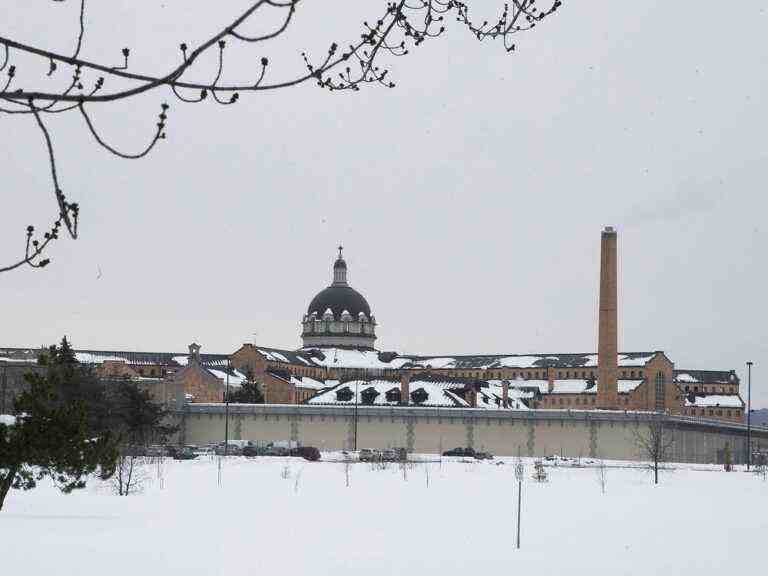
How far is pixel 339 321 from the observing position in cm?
14925

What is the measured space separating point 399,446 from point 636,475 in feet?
103

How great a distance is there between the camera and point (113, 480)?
46.7m

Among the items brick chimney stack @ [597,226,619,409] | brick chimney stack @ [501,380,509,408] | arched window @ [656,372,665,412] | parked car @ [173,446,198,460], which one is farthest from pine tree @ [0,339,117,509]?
arched window @ [656,372,665,412]

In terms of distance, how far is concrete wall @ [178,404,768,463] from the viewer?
307 feet

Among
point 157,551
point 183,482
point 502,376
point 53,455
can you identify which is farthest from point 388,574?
point 502,376

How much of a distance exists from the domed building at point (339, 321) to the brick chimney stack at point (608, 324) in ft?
178

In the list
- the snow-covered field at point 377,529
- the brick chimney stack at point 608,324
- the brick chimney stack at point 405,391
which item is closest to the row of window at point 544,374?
the brick chimney stack at point 608,324

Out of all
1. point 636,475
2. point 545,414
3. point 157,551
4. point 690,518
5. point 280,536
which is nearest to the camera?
Answer: point 157,551

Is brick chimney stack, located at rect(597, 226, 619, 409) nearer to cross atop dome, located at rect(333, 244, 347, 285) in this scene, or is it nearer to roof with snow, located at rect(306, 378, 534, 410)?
roof with snow, located at rect(306, 378, 534, 410)

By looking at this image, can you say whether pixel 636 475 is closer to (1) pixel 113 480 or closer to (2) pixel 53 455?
(1) pixel 113 480

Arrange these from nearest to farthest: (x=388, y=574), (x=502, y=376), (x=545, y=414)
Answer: (x=388, y=574) → (x=545, y=414) → (x=502, y=376)

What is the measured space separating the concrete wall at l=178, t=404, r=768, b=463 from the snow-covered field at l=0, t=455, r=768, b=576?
3857cm

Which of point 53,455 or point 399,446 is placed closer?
point 53,455

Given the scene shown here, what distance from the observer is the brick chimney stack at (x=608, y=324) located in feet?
317
